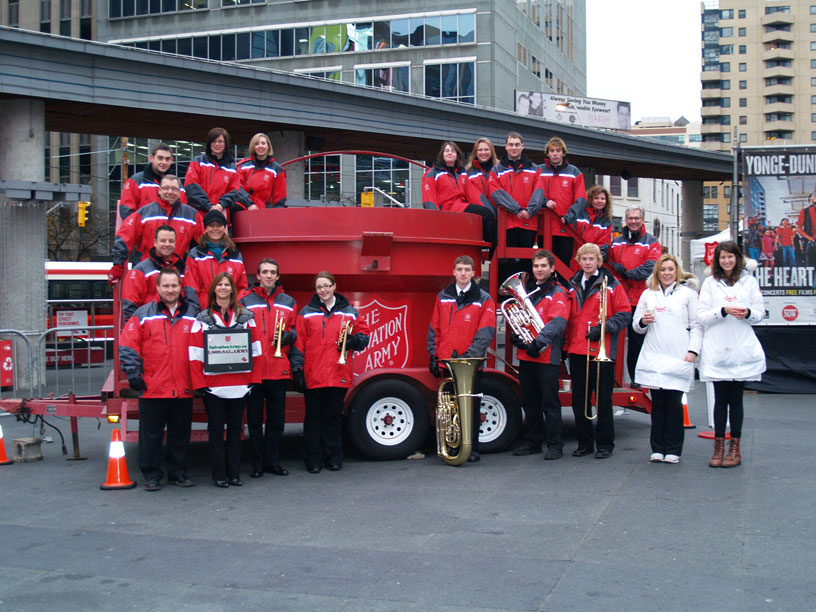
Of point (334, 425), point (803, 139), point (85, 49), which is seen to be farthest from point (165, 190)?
point (803, 139)

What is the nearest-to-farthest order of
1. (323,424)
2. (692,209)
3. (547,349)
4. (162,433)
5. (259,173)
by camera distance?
(162,433) → (323,424) → (547,349) → (259,173) → (692,209)

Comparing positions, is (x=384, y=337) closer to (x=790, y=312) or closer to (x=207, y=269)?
(x=207, y=269)

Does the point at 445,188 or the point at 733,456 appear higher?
the point at 445,188

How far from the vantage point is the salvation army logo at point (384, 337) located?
8484mm

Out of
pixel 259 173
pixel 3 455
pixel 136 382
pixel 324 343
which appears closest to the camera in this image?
pixel 136 382

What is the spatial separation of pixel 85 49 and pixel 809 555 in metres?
Answer: 17.1

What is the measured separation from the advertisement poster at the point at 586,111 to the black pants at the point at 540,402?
48337mm

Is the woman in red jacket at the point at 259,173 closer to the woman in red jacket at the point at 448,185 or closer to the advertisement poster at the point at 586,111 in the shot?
the woman in red jacket at the point at 448,185

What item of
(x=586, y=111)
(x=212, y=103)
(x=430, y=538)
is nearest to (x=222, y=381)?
(x=430, y=538)

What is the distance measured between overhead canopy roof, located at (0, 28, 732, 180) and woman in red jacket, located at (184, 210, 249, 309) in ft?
36.7

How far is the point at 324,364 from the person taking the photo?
7.74m

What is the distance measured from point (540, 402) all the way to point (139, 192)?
4268mm

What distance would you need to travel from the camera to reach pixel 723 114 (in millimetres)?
115625

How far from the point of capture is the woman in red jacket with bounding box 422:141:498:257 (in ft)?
30.6
